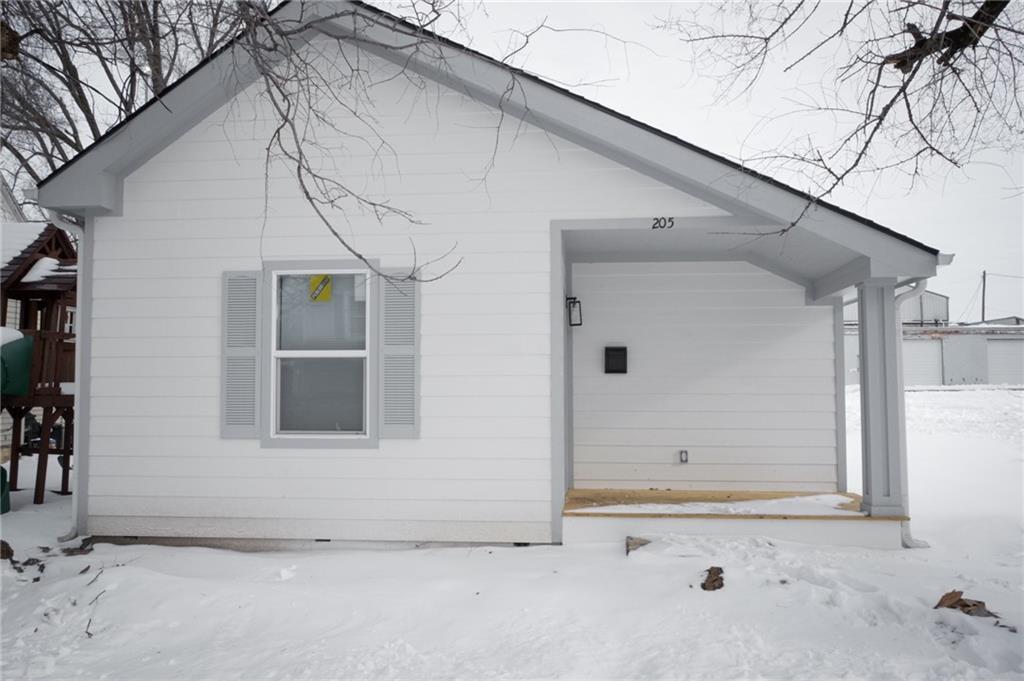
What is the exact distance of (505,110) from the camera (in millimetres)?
5566

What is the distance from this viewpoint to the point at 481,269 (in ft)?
18.4

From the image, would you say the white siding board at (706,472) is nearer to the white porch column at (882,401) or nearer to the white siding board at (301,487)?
the white porch column at (882,401)

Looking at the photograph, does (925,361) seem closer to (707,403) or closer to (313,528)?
(707,403)

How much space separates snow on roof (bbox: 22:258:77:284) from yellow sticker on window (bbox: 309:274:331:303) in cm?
762

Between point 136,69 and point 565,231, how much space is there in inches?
430

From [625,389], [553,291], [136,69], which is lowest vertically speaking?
[625,389]

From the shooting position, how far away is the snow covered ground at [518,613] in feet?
11.2

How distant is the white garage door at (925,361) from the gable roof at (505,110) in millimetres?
22511

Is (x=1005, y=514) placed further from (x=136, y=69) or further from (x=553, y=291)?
(x=136, y=69)

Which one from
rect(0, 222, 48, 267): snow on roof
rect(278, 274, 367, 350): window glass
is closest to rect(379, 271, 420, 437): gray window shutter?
rect(278, 274, 367, 350): window glass

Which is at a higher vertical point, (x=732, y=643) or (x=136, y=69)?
(x=136, y=69)

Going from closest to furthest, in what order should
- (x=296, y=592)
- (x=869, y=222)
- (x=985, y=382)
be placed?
(x=296, y=592) → (x=869, y=222) → (x=985, y=382)

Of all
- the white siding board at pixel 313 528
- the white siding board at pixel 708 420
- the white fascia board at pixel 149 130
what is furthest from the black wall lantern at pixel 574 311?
the white fascia board at pixel 149 130

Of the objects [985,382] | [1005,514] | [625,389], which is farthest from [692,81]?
[985,382]
